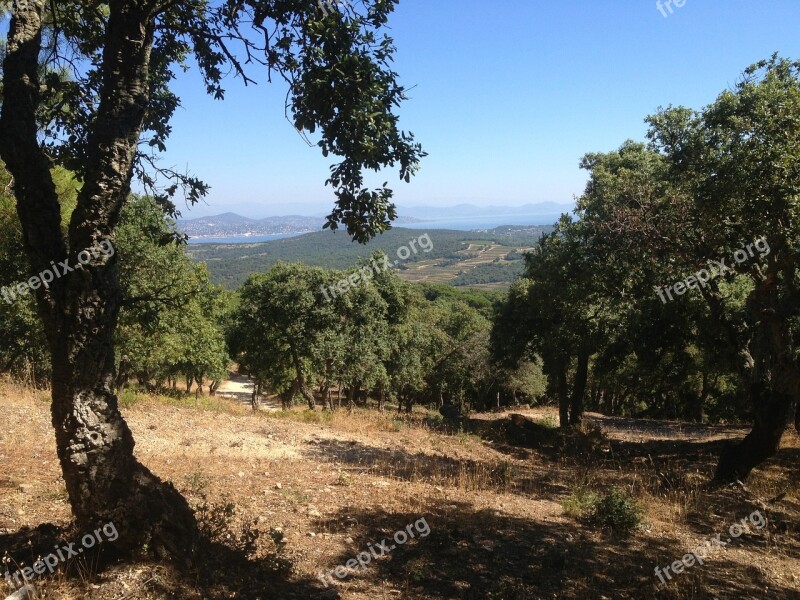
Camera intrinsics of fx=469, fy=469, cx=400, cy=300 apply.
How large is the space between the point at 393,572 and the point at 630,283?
9.23 metres

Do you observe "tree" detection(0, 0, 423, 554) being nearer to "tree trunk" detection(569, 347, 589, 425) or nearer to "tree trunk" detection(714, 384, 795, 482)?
"tree trunk" detection(714, 384, 795, 482)

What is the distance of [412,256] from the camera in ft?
462

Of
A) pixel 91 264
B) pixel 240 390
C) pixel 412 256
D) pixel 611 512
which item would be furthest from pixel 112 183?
pixel 412 256

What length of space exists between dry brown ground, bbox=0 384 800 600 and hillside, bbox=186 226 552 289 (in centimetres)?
8411

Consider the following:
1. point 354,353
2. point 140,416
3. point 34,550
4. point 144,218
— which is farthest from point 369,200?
point 354,353

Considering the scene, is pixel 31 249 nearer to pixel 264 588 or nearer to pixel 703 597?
pixel 264 588

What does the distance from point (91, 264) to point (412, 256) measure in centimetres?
13801

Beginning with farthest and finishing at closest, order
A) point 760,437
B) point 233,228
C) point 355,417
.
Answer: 1. point 233,228
2. point 355,417
3. point 760,437

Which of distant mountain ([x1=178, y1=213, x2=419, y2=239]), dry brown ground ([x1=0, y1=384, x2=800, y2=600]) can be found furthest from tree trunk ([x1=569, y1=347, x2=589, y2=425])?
distant mountain ([x1=178, y1=213, x2=419, y2=239])

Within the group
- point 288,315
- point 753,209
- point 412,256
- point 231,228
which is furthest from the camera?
point 412,256

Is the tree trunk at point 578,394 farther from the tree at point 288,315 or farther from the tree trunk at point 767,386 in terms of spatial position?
the tree at point 288,315

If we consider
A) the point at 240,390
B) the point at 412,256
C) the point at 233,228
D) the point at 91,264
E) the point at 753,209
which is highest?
the point at 233,228

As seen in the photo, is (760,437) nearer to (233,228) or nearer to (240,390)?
(240,390)

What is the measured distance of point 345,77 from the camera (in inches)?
157
